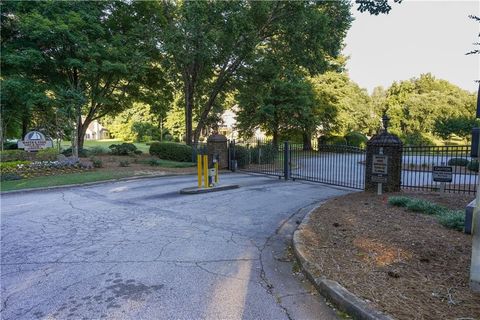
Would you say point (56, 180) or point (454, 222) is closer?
point (454, 222)

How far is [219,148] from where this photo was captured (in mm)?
17250

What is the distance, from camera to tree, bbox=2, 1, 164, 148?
15.4 metres

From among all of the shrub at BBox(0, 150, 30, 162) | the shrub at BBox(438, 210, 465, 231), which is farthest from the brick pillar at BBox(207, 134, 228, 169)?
the shrub at BBox(438, 210, 465, 231)

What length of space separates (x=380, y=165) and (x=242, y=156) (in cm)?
952

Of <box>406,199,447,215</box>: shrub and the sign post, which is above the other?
the sign post

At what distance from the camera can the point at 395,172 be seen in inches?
347

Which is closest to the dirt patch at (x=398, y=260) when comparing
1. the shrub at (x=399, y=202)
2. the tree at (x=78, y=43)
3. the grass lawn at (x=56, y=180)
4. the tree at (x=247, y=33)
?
the shrub at (x=399, y=202)

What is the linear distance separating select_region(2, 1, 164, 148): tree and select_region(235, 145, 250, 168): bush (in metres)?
7.15

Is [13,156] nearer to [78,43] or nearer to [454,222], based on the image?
[78,43]

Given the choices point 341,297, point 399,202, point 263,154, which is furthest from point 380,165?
point 263,154

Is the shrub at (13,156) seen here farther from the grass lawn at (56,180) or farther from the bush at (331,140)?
the bush at (331,140)

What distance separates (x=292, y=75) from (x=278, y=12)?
154 inches

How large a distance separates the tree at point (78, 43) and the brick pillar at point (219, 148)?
578 centimetres

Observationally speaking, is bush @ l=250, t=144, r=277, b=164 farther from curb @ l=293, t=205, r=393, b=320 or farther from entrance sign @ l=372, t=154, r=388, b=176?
curb @ l=293, t=205, r=393, b=320
